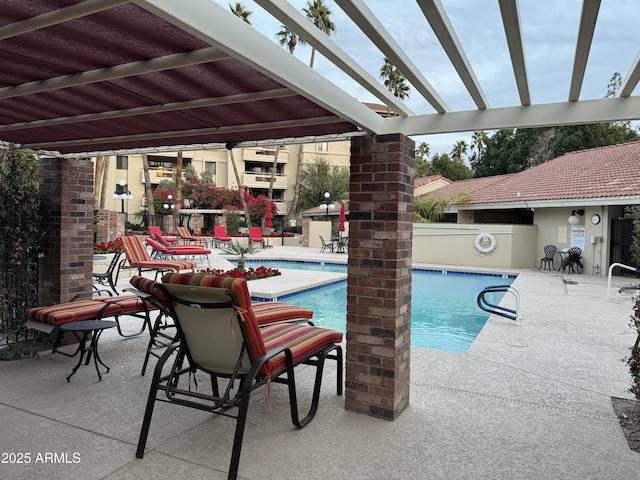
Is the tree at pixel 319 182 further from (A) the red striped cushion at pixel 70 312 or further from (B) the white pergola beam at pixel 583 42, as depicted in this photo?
(B) the white pergola beam at pixel 583 42

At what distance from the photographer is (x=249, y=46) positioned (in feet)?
7.41

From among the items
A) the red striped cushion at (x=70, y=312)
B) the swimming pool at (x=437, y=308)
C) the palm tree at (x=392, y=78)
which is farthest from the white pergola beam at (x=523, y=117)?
the palm tree at (x=392, y=78)

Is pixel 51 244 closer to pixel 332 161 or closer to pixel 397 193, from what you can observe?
pixel 397 193

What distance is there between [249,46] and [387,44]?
0.75 m

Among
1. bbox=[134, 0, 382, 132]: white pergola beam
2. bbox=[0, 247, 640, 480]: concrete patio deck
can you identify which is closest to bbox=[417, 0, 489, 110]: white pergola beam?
bbox=[134, 0, 382, 132]: white pergola beam

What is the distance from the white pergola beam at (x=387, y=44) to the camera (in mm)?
2115

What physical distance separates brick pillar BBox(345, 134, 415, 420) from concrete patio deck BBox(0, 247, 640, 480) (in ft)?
0.83

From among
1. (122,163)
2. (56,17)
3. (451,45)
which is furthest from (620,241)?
(122,163)

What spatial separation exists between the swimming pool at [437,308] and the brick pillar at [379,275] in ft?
12.2

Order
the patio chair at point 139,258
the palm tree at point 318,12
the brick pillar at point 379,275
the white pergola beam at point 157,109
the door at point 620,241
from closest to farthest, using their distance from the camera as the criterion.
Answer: the white pergola beam at point 157,109 → the brick pillar at point 379,275 → the patio chair at point 139,258 → the door at point 620,241 → the palm tree at point 318,12

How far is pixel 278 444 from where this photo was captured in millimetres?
3109

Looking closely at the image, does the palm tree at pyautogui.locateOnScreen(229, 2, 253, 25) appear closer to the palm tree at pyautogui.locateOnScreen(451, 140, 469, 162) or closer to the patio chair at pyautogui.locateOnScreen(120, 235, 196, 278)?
the patio chair at pyautogui.locateOnScreen(120, 235, 196, 278)

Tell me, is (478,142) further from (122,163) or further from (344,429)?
(344,429)

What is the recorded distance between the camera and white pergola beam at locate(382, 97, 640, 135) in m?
3.03
